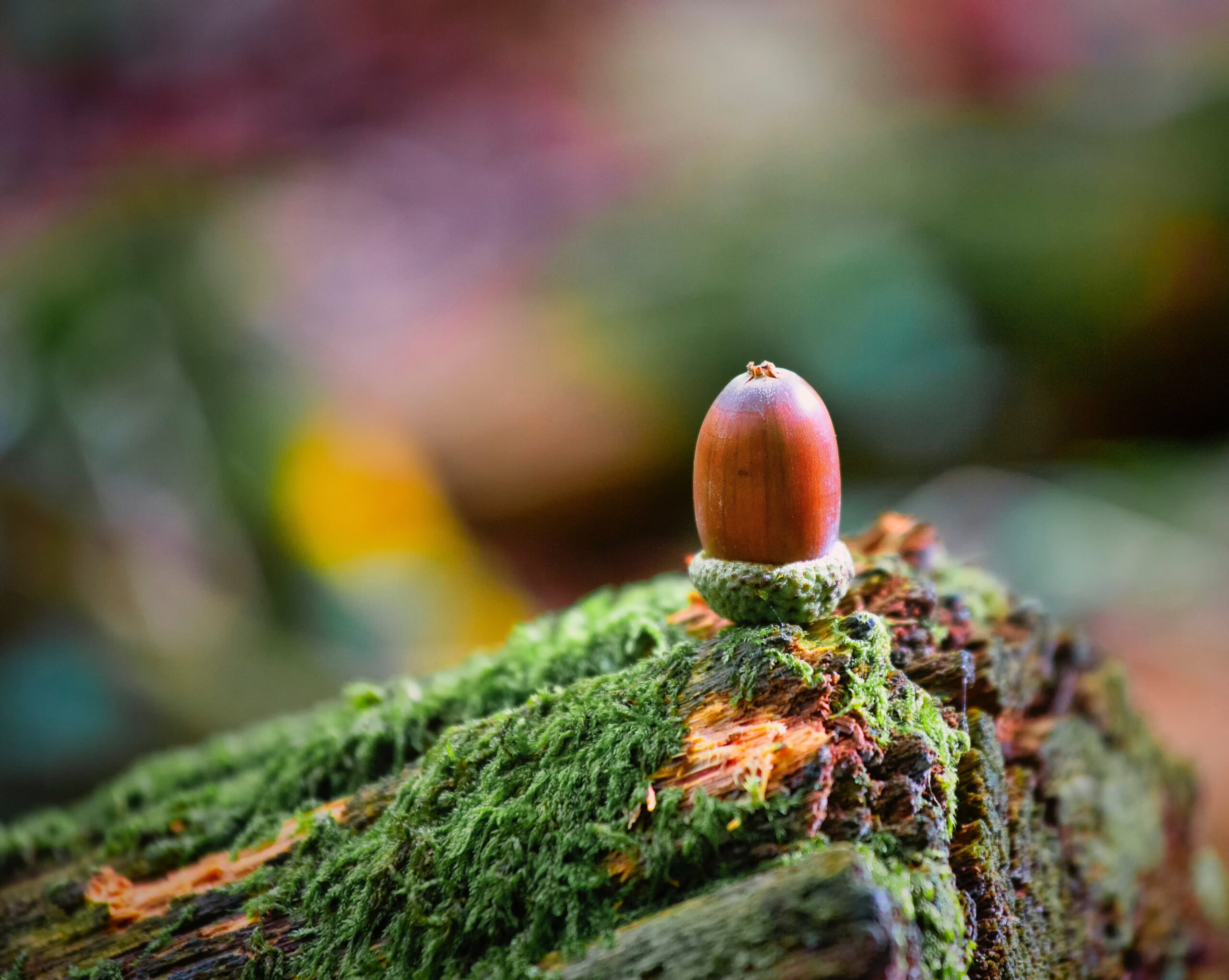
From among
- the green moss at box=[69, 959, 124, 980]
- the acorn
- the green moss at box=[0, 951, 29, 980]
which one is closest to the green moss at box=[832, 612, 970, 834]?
the acorn

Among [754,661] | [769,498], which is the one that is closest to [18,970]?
[754,661]

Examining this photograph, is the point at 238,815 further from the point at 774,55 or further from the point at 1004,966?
the point at 774,55

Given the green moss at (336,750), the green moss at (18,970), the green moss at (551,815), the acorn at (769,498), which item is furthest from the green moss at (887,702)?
the green moss at (18,970)

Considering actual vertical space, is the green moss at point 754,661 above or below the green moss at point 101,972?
above

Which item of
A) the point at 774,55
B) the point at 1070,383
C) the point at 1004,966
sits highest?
the point at 774,55

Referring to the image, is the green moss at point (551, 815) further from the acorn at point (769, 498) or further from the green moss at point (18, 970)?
the green moss at point (18, 970)

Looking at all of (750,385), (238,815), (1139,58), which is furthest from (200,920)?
(1139,58)

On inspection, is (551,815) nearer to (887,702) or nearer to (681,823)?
(681,823)
